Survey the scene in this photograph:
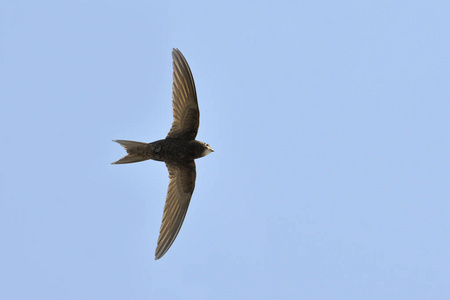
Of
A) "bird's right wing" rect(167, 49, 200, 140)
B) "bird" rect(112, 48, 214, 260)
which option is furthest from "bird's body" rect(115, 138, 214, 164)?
"bird's right wing" rect(167, 49, 200, 140)

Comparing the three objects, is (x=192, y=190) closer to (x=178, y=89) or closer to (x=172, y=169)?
(x=172, y=169)

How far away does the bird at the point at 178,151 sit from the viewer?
35.8 feet

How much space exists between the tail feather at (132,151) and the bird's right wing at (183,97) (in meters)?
0.75

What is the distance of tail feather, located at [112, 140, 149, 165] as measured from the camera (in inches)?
409

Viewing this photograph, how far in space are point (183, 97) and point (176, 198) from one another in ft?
6.69

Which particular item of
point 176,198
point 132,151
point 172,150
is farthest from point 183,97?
point 176,198

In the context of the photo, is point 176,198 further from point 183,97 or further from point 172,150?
point 183,97

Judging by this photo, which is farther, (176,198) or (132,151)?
(176,198)

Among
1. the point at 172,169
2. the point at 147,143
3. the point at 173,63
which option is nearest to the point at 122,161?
the point at 147,143

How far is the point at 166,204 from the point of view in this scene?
11406mm

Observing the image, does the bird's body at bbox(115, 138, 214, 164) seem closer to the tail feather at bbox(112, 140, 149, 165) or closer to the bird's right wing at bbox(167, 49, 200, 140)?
the tail feather at bbox(112, 140, 149, 165)

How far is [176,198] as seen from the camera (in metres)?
11.5

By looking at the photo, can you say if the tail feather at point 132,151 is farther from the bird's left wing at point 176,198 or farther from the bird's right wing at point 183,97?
the bird's left wing at point 176,198

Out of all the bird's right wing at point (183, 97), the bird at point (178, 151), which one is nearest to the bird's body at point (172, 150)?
the bird at point (178, 151)
